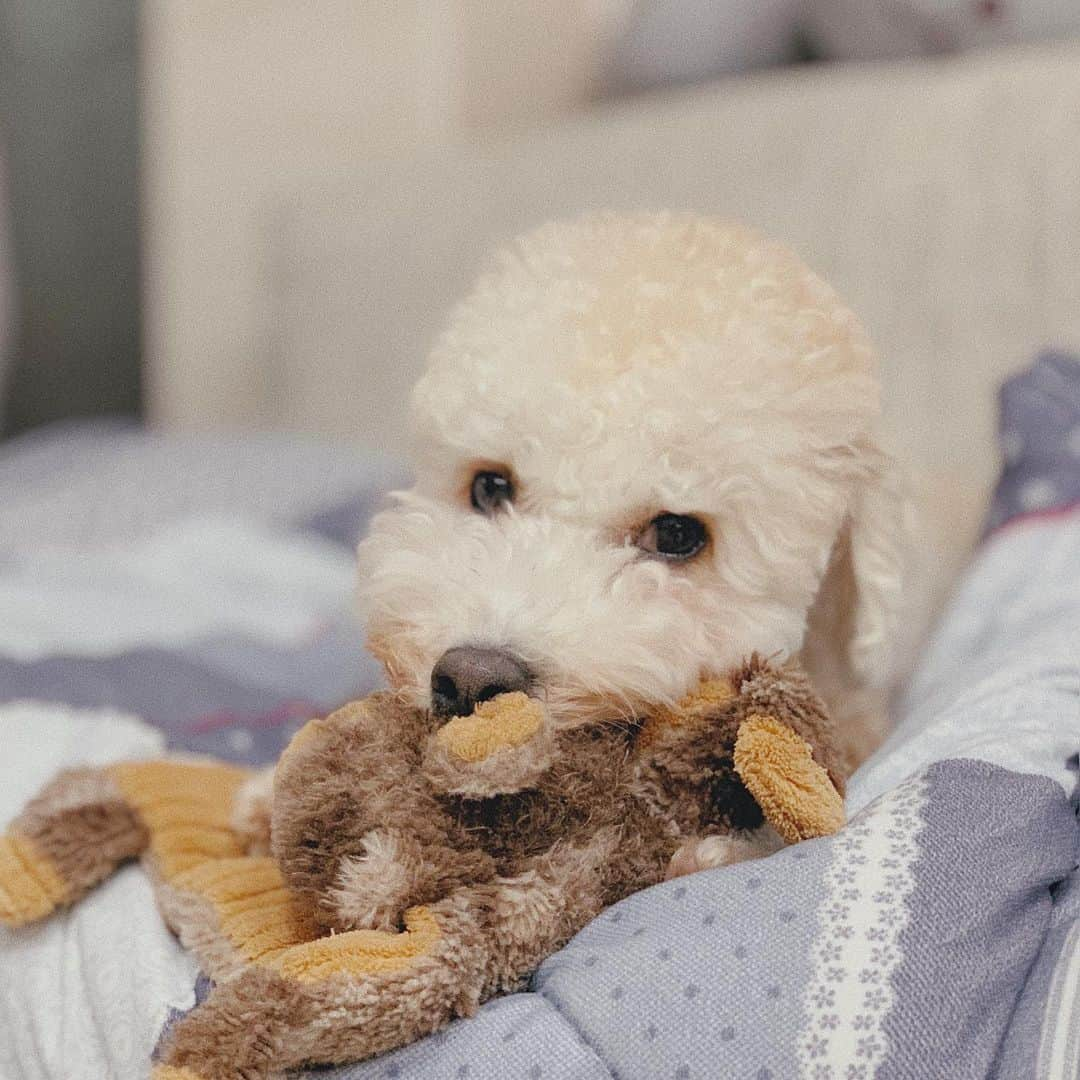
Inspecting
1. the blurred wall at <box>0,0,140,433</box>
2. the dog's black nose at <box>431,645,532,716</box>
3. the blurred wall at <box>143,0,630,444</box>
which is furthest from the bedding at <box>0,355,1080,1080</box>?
the blurred wall at <box>0,0,140,433</box>

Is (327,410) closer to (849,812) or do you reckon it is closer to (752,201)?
(752,201)

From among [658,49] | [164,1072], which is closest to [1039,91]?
[658,49]

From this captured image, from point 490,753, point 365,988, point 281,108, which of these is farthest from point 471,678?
point 281,108

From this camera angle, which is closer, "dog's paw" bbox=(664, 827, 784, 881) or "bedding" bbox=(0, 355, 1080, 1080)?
"bedding" bbox=(0, 355, 1080, 1080)

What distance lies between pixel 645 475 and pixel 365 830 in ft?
0.93

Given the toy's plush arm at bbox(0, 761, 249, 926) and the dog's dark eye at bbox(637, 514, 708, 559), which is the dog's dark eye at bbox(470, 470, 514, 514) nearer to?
the dog's dark eye at bbox(637, 514, 708, 559)

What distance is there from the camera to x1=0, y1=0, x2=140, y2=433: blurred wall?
3.10m

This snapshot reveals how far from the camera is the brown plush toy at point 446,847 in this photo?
57 centimetres

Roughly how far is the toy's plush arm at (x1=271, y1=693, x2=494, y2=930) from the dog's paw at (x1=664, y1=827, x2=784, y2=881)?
107mm

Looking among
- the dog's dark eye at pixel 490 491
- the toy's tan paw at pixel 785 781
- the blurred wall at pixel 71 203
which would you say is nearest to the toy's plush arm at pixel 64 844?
the dog's dark eye at pixel 490 491

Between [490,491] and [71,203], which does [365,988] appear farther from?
[71,203]

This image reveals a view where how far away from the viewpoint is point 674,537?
82cm

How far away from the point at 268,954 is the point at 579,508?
0.32 meters

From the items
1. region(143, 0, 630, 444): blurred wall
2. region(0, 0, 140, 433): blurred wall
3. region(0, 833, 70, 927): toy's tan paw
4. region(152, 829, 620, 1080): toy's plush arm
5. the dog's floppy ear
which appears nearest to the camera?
region(152, 829, 620, 1080): toy's plush arm
